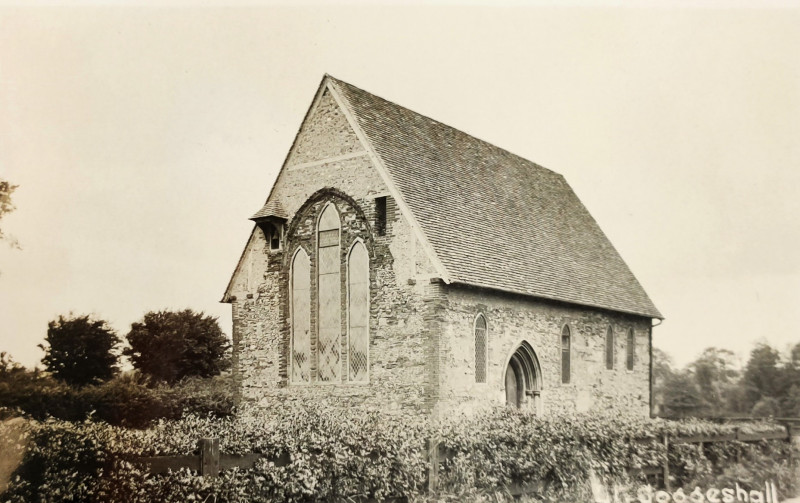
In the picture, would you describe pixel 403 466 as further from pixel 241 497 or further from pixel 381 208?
pixel 381 208

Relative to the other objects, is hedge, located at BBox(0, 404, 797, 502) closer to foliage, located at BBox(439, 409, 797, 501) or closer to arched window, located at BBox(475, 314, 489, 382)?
foliage, located at BBox(439, 409, 797, 501)

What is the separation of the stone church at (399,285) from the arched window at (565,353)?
5cm

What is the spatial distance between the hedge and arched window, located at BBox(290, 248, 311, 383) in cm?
270

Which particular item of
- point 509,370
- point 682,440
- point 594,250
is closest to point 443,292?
point 509,370

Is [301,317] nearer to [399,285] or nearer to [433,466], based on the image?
[399,285]

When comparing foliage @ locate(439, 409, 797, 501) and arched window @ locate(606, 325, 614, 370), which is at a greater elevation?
arched window @ locate(606, 325, 614, 370)

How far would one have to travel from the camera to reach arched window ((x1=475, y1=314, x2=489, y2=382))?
20312 millimetres

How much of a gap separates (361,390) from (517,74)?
890 centimetres

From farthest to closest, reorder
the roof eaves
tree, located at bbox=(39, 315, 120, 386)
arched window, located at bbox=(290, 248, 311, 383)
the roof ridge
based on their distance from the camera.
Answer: tree, located at bbox=(39, 315, 120, 386) < the roof ridge < arched window, located at bbox=(290, 248, 311, 383) < the roof eaves

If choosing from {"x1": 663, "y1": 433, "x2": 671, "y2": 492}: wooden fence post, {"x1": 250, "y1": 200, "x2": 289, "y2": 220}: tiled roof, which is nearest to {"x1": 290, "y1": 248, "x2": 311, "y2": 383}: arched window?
{"x1": 250, "y1": 200, "x2": 289, "y2": 220}: tiled roof

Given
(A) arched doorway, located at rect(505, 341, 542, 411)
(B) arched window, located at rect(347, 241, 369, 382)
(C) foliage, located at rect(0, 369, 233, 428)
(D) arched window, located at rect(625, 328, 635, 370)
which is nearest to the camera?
(C) foliage, located at rect(0, 369, 233, 428)

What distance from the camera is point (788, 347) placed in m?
25.3

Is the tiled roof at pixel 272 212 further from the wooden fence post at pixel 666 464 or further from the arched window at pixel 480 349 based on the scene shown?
the wooden fence post at pixel 666 464

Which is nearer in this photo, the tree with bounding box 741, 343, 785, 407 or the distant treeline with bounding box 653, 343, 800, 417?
the tree with bounding box 741, 343, 785, 407
